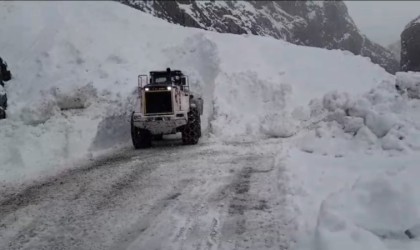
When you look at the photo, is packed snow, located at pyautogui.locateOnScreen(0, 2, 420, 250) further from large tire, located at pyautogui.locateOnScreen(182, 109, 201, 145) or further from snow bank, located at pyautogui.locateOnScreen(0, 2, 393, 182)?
large tire, located at pyautogui.locateOnScreen(182, 109, 201, 145)

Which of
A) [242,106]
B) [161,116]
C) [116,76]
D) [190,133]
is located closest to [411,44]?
[190,133]

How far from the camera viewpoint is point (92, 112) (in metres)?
15.8

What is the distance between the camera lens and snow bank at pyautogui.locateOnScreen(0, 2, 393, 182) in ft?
45.9

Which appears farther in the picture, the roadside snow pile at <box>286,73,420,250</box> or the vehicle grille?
the vehicle grille

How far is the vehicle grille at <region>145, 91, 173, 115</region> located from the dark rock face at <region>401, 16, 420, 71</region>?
716 centimetres

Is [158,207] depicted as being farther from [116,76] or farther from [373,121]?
[116,76]

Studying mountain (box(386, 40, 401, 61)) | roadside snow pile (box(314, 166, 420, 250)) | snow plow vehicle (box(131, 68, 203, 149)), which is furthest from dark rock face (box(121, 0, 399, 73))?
snow plow vehicle (box(131, 68, 203, 149))

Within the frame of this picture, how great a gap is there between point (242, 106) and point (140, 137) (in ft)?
15.7

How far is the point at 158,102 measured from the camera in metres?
13.8

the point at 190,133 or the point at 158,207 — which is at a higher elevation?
the point at 190,133

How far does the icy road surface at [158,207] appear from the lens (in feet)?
19.9

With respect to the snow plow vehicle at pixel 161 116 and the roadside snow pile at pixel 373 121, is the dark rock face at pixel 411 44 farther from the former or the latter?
the snow plow vehicle at pixel 161 116

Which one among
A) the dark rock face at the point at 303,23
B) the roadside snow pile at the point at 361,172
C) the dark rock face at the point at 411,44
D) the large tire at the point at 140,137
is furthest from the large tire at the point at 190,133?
the dark rock face at the point at 411,44

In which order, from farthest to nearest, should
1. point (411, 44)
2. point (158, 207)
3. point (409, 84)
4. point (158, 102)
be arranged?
1. point (158, 102)
2. point (409, 84)
3. point (411, 44)
4. point (158, 207)
